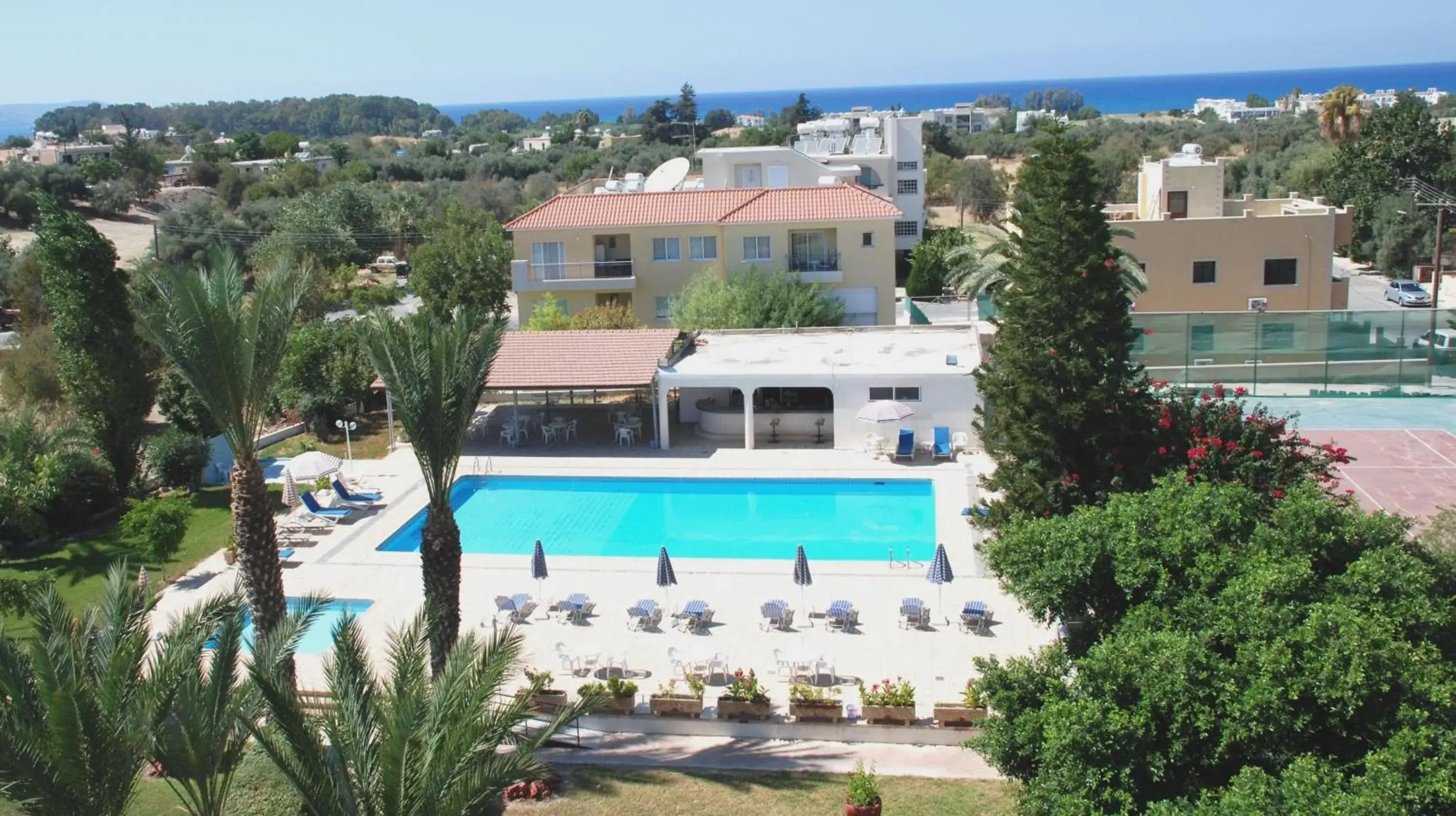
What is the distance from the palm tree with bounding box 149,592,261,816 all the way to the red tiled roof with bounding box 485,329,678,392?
17463mm

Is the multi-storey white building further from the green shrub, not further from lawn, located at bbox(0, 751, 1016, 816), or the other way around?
lawn, located at bbox(0, 751, 1016, 816)

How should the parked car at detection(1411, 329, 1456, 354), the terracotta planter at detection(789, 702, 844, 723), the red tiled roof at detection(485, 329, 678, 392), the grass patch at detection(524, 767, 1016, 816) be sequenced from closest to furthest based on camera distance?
the grass patch at detection(524, 767, 1016, 816)
the terracotta planter at detection(789, 702, 844, 723)
the red tiled roof at detection(485, 329, 678, 392)
the parked car at detection(1411, 329, 1456, 354)

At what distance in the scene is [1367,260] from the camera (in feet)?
203

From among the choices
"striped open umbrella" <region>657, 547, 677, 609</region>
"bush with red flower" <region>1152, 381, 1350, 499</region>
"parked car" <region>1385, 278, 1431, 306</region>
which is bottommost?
"striped open umbrella" <region>657, 547, 677, 609</region>

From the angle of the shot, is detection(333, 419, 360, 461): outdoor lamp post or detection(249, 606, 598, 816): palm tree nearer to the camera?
detection(249, 606, 598, 816): palm tree

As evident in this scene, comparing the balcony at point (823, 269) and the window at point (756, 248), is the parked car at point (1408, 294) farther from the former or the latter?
the window at point (756, 248)

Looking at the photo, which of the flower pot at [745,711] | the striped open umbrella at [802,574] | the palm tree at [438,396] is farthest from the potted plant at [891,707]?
the palm tree at [438,396]

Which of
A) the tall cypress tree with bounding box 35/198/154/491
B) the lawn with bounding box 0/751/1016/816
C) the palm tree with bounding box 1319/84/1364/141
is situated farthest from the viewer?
the palm tree with bounding box 1319/84/1364/141

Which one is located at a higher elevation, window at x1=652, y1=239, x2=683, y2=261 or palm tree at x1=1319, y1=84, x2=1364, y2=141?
palm tree at x1=1319, y1=84, x2=1364, y2=141

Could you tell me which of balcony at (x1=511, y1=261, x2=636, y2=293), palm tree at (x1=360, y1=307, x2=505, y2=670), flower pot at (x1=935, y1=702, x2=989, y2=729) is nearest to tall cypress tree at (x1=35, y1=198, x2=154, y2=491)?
palm tree at (x1=360, y1=307, x2=505, y2=670)

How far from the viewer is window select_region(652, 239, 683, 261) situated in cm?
4119

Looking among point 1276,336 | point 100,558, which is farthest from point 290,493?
point 1276,336

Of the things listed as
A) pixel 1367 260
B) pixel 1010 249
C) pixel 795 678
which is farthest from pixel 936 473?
pixel 1367 260

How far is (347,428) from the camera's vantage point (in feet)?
98.0
